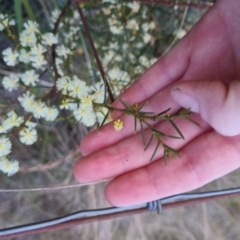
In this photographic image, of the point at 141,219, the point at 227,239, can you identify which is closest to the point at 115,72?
the point at 141,219

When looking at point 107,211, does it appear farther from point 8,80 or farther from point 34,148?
point 34,148

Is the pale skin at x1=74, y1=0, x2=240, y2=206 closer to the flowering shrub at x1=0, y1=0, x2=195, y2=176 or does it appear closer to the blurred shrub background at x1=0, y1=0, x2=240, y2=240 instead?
the flowering shrub at x1=0, y1=0, x2=195, y2=176

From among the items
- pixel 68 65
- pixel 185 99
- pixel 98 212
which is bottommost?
pixel 98 212

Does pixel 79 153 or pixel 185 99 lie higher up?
pixel 79 153

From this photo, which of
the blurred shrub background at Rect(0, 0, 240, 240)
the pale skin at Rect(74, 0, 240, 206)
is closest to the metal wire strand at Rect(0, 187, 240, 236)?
the pale skin at Rect(74, 0, 240, 206)

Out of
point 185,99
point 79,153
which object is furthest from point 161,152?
point 79,153

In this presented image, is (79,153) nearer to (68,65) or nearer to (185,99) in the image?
(68,65)

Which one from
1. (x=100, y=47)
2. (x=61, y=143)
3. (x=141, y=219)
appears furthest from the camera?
(x=141, y=219)

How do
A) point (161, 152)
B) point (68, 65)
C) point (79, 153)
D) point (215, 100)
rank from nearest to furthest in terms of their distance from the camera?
point (215, 100)
point (161, 152)
point (68, 65)
point (79, 153)
